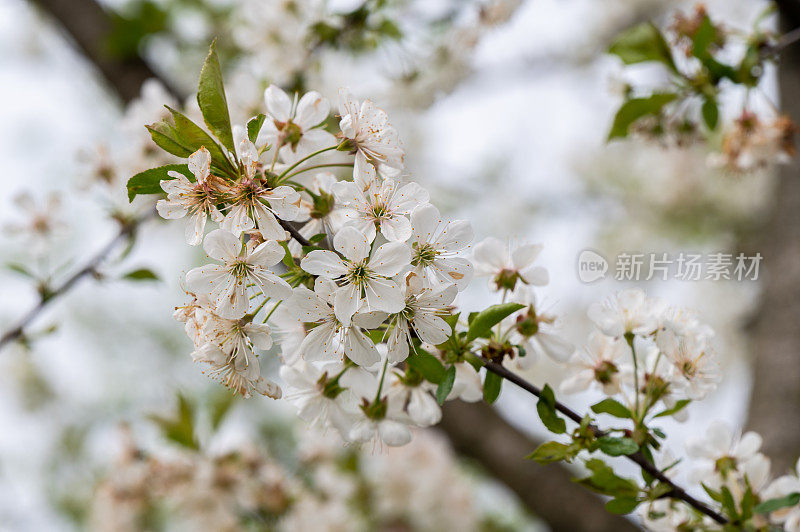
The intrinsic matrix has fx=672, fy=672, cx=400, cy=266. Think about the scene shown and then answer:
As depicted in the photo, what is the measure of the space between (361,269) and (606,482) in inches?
14.0

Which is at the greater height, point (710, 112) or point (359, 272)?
point (710, 112)

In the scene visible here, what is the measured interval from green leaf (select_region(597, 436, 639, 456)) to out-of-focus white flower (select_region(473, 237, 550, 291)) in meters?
0.17

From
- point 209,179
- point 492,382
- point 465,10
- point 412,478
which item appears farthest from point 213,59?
point 412,478

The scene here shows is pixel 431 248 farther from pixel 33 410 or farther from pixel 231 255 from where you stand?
pixel 33 410

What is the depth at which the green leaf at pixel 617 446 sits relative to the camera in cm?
64

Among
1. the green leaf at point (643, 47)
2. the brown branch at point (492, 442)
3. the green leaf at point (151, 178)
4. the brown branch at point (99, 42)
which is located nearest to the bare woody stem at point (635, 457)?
the green leaf at point (151, 178)

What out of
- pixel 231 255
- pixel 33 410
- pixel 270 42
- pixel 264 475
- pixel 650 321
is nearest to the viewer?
pixel 231 255

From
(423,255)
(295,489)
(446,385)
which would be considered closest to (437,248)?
(423,255)

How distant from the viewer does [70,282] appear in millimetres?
1092

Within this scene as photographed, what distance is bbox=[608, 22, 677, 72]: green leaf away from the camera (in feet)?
3.52

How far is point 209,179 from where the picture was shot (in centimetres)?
56

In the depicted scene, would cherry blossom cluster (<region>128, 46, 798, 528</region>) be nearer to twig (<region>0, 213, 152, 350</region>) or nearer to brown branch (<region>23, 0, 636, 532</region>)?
twig (<region>0, 213, 152, 350</region>)

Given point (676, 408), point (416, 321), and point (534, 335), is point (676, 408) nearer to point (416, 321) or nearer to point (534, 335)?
point (534, 335)

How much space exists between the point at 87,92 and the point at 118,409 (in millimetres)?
1617
